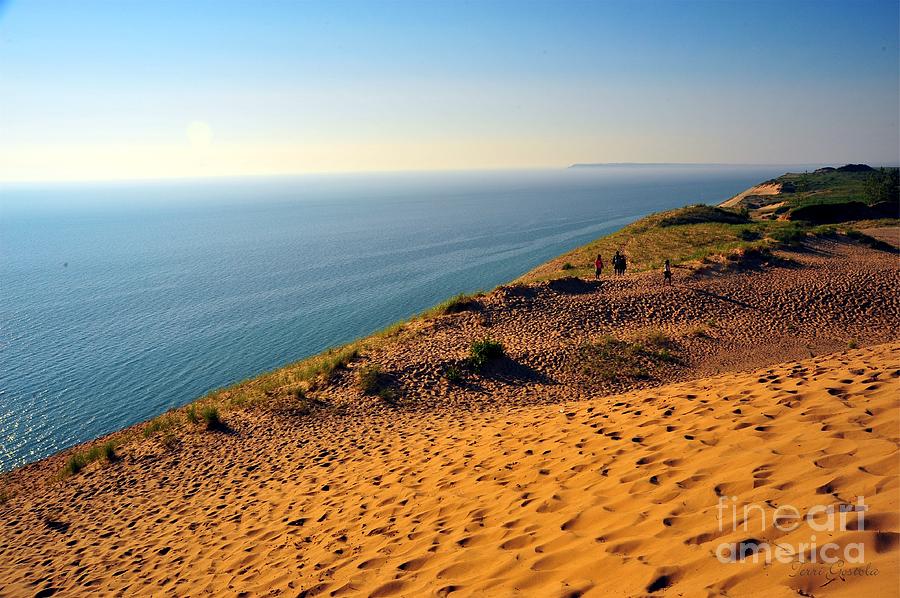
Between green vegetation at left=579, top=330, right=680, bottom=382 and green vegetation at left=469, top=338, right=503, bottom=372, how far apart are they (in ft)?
9.21

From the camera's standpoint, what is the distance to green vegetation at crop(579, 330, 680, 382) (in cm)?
1516

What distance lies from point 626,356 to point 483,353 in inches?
188

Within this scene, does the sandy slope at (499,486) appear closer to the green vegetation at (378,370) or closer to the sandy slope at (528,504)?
the sandy slope at (528,504)

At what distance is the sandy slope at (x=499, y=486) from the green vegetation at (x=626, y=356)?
47cm

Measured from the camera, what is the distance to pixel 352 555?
5.95m

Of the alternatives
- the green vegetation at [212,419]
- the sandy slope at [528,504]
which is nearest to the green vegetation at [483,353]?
the sandy slope at [528,504]

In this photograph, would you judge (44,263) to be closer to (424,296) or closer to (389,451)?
(424,296)

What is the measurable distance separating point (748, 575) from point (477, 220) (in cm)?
10936

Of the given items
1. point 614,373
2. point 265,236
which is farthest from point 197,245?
point 614,373

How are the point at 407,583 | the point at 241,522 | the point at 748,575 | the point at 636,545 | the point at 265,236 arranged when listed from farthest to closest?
the point at 265,236, the point at 241,522, the point at 407,583, the point at 636,545, the point at 748,575

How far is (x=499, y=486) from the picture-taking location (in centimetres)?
687

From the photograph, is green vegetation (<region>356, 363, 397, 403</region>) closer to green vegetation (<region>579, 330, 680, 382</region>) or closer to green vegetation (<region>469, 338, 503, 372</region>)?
green vegetation (<region>469, 338, 503, 372</region>)

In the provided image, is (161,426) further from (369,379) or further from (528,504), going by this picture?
(528,504)

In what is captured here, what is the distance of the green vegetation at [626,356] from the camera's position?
15.2 metres
